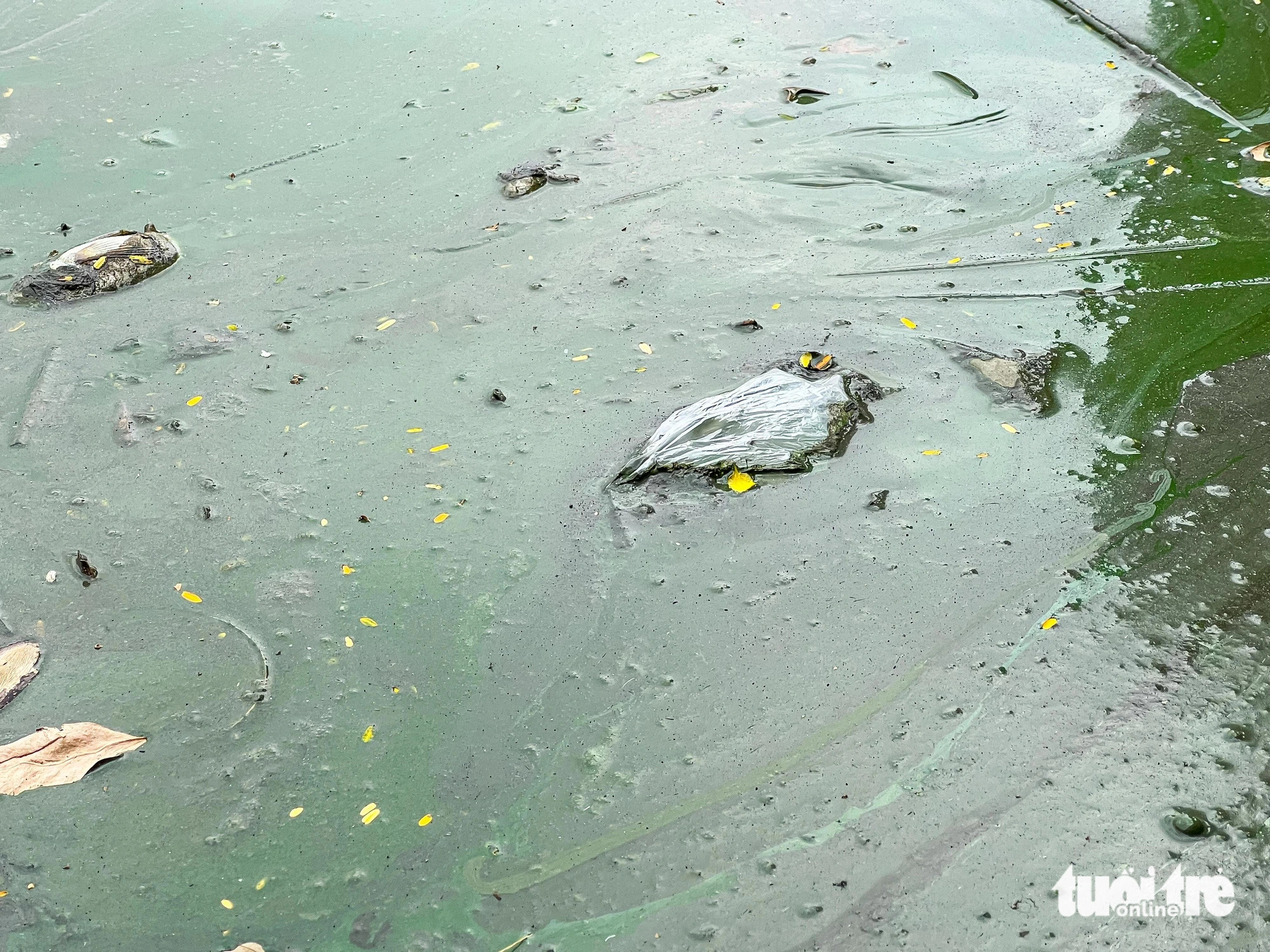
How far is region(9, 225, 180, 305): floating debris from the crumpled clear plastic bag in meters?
1.99

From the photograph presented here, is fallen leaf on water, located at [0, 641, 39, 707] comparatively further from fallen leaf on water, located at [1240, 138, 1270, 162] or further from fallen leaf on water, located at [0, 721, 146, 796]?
fallen leaf on water, located at [1240, 138, 1270, 162]

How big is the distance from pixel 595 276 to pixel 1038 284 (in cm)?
152

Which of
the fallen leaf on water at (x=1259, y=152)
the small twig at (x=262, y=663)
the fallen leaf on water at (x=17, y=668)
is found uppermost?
the fallen leaf on water at (x=1259, y=152)

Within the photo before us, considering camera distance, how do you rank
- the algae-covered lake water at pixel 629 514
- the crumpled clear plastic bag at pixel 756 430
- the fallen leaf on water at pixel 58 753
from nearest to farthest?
the algae-covered lake water at pixel 629 514
the fallen leaf on water at pixel 58 753
the crumpled clear plastic bag at pixel 756 430

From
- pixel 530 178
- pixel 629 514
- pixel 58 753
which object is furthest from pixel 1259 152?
pixel 58 753

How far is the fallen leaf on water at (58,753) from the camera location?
2021 mm

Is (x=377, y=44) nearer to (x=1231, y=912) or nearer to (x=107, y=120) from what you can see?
(x=107, y=120)

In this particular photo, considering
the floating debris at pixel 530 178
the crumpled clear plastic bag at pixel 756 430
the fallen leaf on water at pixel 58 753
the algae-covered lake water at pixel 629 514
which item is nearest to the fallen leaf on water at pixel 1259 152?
the algae-covered lake water at pixel 629 514

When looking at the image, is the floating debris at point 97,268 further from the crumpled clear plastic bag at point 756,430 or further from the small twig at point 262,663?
the crumpled clear plastic bag at point 756,430

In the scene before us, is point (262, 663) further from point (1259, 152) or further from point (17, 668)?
point (1259, 152)

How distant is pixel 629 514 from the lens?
2.61 m

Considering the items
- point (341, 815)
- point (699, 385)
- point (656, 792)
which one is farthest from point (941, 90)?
point (341, 815)

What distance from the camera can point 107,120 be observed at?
4.30 meters

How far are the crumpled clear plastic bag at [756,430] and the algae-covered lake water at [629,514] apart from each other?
2.9 inches
